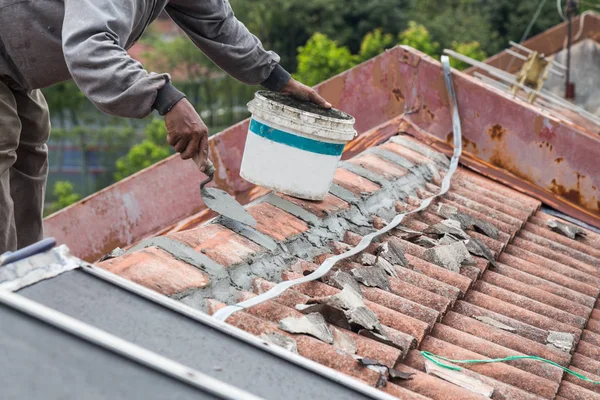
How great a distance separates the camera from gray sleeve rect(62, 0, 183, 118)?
8.57ft

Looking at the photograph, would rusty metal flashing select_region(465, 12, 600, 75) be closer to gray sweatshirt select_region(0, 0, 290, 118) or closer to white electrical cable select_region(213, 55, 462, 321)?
white electrical cable select_region(213, 55, 462, 321)

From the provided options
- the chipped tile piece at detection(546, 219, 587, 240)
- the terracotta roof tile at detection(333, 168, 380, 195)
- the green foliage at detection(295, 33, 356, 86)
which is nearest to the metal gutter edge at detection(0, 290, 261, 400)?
the terracotta roof tile at detection(333, 168, 380, 195)

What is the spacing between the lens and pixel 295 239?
3291 millimetres

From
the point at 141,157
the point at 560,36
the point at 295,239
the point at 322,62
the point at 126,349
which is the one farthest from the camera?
the point at 141,157

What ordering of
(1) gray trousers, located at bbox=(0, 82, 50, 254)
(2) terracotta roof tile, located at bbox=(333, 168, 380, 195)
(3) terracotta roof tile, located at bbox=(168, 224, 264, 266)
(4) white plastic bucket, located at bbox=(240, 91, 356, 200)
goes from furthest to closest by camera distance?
(2) terracotta roof tile, located at bbox=(333, 168, 380, 195) < (4) white plastic bucket, located at bbox=(240, 91, 356, 200) < (1) gray trousers, located at bbox=(0, 82, 50, 254) < (3) terracotta roof tile, located at bbox=(168, 224, 264, 266)

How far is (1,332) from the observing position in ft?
5.70

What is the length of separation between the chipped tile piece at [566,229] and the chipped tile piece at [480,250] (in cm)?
88

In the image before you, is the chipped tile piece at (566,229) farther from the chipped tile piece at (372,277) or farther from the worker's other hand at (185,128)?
the worker's other hand at (185,128)

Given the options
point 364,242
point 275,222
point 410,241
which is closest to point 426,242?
point 410,241

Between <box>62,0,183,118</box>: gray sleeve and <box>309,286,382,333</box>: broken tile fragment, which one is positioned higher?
<box>62,0,183,118</box>: gray sleeve

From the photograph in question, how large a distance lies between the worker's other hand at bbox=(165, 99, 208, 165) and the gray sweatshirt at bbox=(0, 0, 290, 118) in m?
0.03

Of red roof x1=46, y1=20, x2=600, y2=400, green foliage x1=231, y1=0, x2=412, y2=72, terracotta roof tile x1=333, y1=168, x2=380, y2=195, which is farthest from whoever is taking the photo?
green foliage x1=231, y1=0, x2=412, y2=72

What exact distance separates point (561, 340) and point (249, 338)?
1585 millimetres

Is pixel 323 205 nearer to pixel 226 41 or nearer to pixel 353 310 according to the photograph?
pixel 226 41
